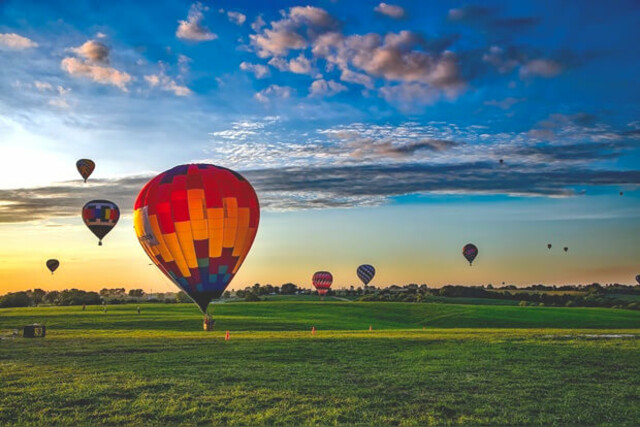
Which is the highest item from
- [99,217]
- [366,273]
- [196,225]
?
[99,217]

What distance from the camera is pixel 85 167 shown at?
57750 mm

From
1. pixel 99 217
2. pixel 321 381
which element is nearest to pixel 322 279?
pixel 99 217

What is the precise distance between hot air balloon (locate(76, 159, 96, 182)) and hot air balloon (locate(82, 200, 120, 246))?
2933mm

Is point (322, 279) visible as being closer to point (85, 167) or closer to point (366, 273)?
point (366, 273)

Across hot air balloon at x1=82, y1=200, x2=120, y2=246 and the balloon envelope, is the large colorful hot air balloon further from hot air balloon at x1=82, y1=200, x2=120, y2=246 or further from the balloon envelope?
hot air balloon at x1=82, y1=200, x2=120, y2=246

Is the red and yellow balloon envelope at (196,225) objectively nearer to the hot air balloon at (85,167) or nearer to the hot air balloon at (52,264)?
the hot air balloon at (85,167)

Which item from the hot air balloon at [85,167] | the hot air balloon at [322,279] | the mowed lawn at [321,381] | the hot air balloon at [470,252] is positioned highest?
the hot air balloon at [85,167]

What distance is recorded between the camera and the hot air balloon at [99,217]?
2266 inches

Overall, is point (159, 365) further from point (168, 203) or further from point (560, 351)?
point (560, 351)

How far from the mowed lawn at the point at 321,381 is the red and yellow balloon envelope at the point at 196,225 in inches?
184

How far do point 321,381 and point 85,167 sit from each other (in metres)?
45.8

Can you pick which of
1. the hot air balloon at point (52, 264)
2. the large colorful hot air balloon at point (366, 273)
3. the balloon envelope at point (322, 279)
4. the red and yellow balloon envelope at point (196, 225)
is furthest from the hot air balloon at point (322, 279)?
the red and yellow balloon envelope at point (196, 225)

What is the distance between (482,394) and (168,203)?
25233mm

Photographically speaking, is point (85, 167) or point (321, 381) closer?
point (321, 381)
